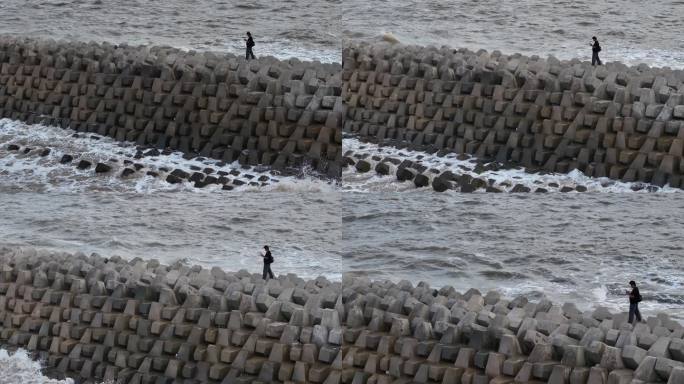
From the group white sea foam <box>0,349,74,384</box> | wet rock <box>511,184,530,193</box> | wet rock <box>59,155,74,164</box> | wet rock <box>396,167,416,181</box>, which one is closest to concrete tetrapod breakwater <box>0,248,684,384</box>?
white sea foam <box>0,349,74,384</box>

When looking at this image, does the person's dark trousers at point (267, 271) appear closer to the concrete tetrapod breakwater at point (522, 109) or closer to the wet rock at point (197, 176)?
the wet rock at point (197, 176)

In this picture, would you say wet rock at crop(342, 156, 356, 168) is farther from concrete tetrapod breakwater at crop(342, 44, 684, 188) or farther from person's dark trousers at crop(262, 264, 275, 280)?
person's dark trousers at crop(262, 264, 275, 280)

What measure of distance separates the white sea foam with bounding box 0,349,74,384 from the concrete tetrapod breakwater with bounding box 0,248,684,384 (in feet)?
0.55

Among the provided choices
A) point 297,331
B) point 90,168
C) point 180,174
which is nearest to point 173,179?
point 180,174

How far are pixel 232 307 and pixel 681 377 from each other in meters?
5.75

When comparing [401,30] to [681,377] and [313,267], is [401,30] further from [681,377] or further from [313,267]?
[681,377]

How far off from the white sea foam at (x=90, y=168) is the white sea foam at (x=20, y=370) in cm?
375

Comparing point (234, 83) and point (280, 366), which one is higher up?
point (234, 83)

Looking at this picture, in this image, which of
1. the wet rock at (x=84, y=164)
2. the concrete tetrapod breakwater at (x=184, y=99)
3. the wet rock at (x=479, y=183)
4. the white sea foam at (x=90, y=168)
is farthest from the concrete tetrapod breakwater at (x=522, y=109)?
the wet rock at (x=84, y=164)

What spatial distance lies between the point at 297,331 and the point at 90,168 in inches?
270

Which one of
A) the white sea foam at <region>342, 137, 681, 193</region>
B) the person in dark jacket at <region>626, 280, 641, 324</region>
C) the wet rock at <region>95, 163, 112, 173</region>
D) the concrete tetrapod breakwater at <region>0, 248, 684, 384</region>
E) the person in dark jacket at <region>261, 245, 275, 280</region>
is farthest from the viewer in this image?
the wet rock at <region>95, 163, 112, 173</region>

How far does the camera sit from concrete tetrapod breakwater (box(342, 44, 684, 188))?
2044 cm

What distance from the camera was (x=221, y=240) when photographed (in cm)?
2181

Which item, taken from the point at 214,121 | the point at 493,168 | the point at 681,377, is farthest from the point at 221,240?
the point at 681,377
